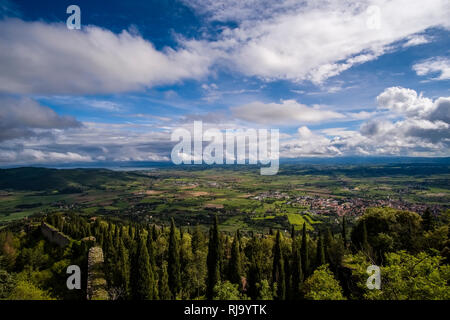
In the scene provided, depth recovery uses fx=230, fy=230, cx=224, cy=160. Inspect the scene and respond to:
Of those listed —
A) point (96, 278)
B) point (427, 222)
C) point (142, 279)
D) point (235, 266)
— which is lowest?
point (235, 266)

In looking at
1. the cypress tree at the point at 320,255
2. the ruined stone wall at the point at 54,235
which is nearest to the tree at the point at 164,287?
the ruined stone wall at the point at 54,235

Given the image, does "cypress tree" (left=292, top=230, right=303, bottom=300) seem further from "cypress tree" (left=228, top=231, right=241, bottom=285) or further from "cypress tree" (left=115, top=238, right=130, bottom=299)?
"cypress tree" (left=115, top=238, right=130, bottom=299)

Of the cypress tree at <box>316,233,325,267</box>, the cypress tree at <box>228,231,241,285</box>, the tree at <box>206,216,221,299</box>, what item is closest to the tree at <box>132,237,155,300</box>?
the tree at <box>206,216,221,299</box>

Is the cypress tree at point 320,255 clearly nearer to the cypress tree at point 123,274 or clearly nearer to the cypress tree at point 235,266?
the cypress tree at point 235,266

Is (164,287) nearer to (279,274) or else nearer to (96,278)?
(96,278)

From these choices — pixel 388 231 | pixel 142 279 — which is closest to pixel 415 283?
pixel 142 279

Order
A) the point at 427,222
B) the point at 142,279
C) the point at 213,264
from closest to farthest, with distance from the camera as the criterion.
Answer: the point at 142,279, the point at 213,264, the point at 427,222
